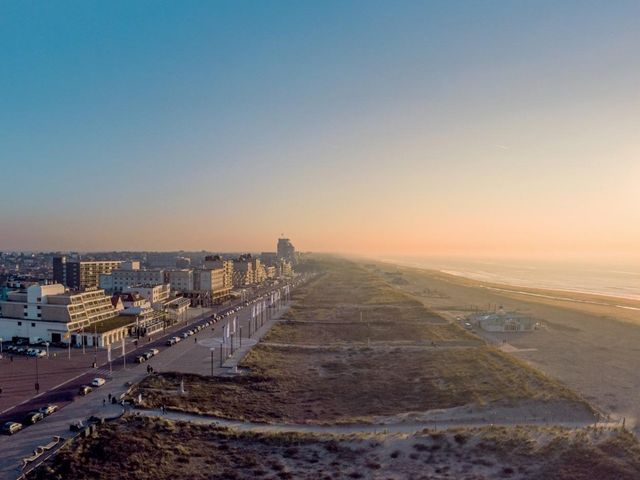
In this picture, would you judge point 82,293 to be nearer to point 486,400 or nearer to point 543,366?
point 486,400

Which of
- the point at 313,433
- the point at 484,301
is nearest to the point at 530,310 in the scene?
the point at 484,301

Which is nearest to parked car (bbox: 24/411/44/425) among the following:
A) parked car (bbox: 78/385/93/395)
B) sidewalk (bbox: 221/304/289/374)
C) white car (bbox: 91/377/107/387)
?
parked car (bbox: 78/385/93/395)

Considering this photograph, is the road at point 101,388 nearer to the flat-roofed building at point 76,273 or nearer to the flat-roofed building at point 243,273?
the flat-roofed building at point 76,273

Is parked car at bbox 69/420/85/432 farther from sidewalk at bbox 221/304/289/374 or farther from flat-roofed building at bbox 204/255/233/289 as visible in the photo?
flat-roofed building at bbox 204/255/233/289

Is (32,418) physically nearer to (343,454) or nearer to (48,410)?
(48,410)

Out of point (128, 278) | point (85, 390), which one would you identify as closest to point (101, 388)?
point (85, 390)

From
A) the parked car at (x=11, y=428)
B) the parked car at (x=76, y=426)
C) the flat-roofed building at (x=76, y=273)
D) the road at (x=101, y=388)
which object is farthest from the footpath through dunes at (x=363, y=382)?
the flat-roofed building at (x=76, y=273)
